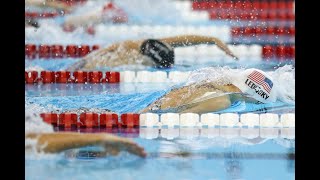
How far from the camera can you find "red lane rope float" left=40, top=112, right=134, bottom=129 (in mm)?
5414

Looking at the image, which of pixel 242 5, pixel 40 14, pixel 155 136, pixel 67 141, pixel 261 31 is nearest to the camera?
pixel 67 141

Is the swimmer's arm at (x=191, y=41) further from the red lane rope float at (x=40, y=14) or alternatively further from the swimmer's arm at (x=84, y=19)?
the red lane rope float at (x=40, y=14)

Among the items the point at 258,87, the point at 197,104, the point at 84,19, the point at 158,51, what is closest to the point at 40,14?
the point at 84,19

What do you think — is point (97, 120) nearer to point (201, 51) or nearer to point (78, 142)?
point (78, 142)

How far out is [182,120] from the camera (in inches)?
217

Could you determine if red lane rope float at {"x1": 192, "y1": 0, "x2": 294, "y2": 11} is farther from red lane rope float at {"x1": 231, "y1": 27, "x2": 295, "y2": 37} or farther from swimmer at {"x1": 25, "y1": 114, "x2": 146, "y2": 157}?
swimmer at {"x1": 25, "y1": 114, "x2": 146, "y2": 157}

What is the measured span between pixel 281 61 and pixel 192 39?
0.75m

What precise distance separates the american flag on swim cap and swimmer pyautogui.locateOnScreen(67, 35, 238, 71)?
0.55 m

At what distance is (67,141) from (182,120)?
891 mm

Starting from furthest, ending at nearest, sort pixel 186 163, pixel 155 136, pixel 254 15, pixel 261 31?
pixel 261 31, pixel 254 15, pixel 155 136, pixel 186 163

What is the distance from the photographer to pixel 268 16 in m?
6.70
